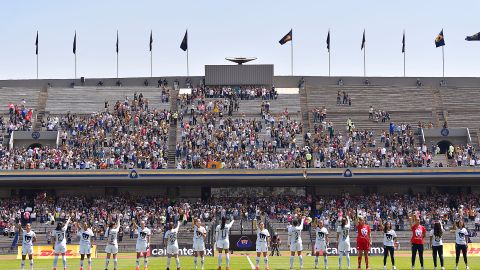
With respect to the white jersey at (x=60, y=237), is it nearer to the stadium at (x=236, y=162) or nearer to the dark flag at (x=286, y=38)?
the stadium at (x=236, y=162)

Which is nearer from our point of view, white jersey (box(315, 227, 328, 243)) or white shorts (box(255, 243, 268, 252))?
white shorts (box(255, 243, 268, 252))

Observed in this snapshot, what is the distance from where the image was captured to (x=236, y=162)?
213ft

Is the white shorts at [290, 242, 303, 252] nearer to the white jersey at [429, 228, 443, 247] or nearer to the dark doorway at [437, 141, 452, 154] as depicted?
the white jersey at [429, 228, 443, 247]

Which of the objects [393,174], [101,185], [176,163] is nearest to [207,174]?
[176,163]

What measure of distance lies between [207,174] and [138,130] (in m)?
8.76

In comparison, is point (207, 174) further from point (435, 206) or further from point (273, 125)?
point (435, 206)

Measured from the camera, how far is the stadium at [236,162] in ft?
195

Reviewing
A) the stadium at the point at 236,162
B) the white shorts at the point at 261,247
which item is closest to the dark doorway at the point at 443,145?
the stadium at the point at 236,162

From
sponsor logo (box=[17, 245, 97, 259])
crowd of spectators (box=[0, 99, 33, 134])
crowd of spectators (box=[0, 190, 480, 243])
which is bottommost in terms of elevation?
sponsor logo (box=[17, 245, 97, 259])

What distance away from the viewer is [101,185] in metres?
66.1

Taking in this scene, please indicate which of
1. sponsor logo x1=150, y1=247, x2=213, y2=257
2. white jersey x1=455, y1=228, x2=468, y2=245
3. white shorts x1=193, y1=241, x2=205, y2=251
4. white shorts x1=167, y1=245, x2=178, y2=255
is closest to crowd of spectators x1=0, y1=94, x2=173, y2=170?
sponsor logo x1=150, y1=247, x2=213, y2=257

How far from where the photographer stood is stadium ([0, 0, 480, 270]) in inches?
2345

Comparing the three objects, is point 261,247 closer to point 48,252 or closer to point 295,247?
point 295,247

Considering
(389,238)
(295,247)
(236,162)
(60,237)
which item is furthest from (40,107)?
(389,238)
